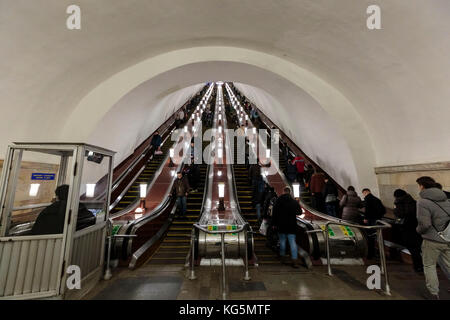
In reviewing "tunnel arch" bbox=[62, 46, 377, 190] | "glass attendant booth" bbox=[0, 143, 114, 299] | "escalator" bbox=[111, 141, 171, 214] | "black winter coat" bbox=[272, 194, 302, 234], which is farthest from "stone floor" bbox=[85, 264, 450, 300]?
"escalator" bbox=[111, 141, 171, 214]

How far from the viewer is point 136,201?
6.97 metres

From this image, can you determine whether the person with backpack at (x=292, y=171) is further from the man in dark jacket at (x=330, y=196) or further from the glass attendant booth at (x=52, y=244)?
the glass attendant booth at (x=52, y=244)

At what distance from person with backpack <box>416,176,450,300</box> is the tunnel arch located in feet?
10.8

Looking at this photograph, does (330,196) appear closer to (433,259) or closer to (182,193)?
(433,259)

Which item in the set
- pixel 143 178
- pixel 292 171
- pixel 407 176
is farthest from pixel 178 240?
pixel 407 176

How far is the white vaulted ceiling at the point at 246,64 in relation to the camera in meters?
3.29

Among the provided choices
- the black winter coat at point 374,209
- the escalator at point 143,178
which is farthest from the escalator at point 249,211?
the escalator at point 143,178

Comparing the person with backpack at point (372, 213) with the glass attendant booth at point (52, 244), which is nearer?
the glass attendant booth at point (52, 244)

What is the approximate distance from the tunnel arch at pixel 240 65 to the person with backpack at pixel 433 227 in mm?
3305

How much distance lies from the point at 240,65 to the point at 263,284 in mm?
5469

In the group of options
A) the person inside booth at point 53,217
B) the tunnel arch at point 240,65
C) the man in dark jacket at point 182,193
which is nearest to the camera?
the person inside booth at point 53,217

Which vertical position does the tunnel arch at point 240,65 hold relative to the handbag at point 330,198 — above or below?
above
